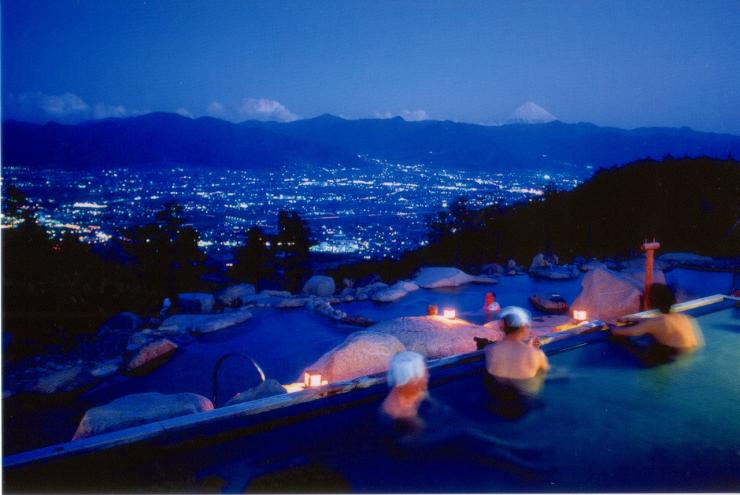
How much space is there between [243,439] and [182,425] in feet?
1.16

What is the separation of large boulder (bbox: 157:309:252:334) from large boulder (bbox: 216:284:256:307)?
0.98 metres

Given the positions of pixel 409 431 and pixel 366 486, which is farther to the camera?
pixel 409 431

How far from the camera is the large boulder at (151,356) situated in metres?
5.30

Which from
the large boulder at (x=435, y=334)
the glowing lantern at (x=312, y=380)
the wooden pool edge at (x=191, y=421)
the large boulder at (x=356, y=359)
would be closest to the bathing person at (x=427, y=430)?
the wooden pool edge at (x=191, y=421)

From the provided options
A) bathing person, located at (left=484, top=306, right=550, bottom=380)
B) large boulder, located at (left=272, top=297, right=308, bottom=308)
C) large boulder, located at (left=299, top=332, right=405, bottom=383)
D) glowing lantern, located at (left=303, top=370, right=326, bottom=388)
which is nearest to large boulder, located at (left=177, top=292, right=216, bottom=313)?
large boulder, located at (left=272, top=297, right=308, bottom=308)

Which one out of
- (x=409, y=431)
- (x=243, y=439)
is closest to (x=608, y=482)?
(x=409, y=431)

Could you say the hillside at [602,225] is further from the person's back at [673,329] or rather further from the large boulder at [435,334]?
the person's back at [673,329]

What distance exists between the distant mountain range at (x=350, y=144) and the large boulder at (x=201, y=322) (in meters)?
21.6

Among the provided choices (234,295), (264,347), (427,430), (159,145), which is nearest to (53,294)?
(234,295)

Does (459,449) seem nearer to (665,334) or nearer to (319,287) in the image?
(665,334)

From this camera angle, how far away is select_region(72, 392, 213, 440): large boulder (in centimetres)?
308

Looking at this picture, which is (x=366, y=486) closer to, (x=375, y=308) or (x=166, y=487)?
(x=166, y=487)

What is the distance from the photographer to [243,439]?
8.69 feet

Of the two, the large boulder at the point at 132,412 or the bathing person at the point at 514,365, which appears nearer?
the large boulder at the point at 132,412
